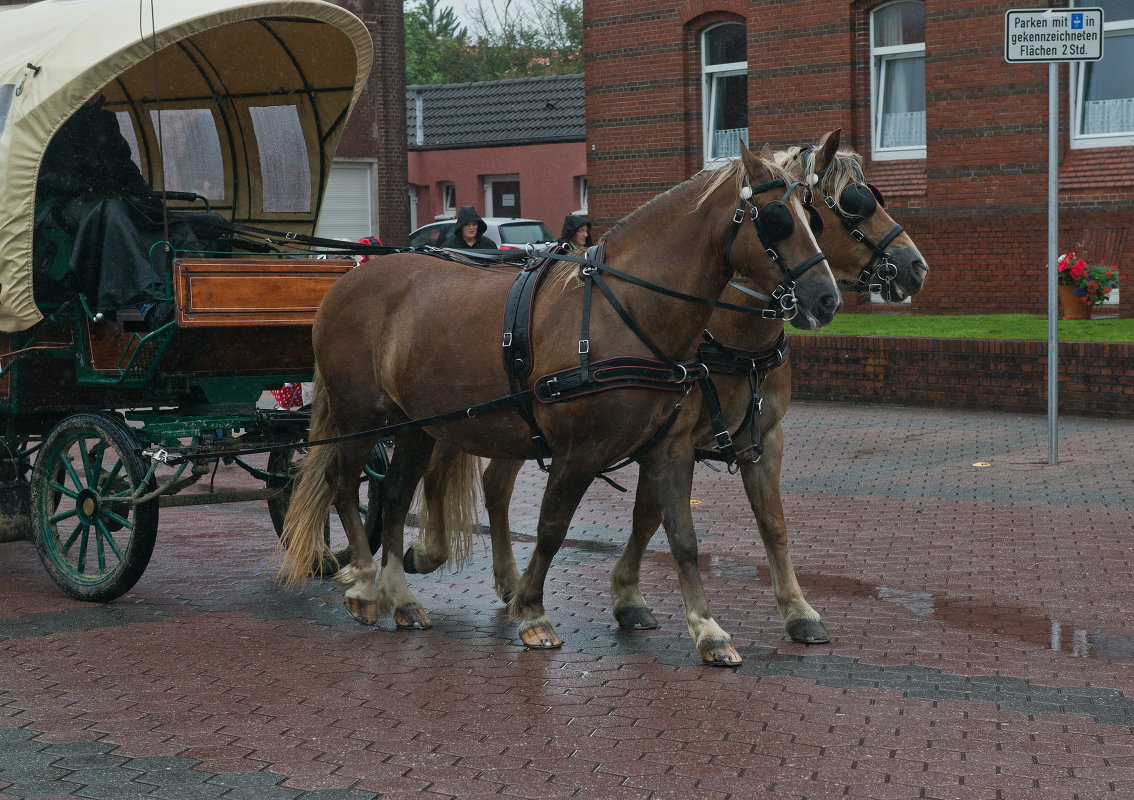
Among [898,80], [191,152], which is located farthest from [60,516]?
[898,80]

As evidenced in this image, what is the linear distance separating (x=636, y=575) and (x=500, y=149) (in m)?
35.3

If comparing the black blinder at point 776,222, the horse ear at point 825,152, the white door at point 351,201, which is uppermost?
the white door at point 351,201

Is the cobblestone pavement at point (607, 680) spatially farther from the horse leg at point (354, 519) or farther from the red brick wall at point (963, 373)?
the red brick wall at point (963, 373)

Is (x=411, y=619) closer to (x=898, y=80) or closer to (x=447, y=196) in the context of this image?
(x=898, y=80)

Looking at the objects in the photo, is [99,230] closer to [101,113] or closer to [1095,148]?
[101,113]

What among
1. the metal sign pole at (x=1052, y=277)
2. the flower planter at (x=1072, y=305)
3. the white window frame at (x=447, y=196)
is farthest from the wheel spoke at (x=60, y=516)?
the white window frame at (x=447, y=196)

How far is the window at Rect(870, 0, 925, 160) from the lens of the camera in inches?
741

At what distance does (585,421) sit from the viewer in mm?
5977

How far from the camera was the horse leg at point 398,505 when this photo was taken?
6.91 m

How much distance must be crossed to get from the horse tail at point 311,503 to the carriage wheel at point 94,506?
2.23ft

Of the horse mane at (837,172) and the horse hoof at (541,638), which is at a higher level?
the horse mane at (837,172)

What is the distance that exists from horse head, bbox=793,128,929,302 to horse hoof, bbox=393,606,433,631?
2.57m

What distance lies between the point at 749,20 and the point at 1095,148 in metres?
5.26

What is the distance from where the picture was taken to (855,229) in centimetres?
631
